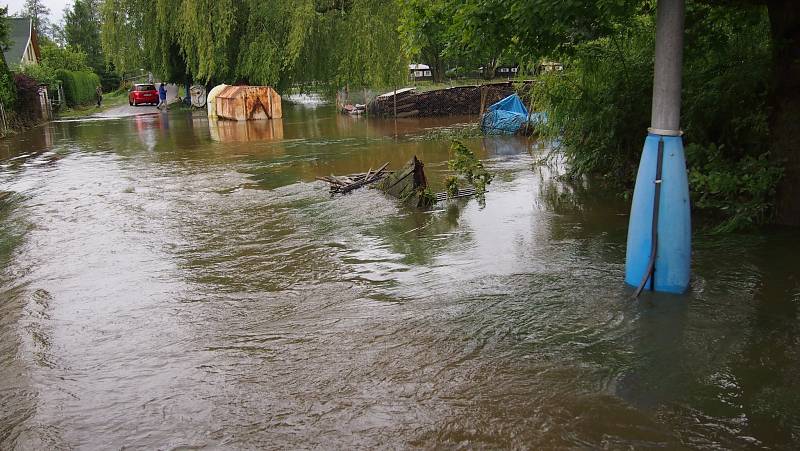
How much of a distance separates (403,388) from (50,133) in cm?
2783

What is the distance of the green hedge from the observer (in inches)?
1746

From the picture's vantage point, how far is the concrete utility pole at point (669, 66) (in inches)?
→ 230

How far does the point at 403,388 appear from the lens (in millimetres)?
4848

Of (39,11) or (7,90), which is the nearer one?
(7,90)

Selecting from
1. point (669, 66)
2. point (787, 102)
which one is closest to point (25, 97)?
point (787, 102)


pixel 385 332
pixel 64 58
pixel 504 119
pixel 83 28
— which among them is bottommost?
pixel 385 332

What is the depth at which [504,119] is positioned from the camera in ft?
76.4

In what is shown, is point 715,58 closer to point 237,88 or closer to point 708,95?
point 708,95

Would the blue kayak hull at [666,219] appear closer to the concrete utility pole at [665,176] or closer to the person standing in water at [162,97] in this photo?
the concrete utility pole at [665,176]

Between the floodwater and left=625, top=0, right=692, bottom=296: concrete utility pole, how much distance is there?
40 cm

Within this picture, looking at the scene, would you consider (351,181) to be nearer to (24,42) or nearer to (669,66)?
(669,66)

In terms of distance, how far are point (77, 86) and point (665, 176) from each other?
157 feet

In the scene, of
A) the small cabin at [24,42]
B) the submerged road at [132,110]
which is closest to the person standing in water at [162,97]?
the submerged road at [132,110]

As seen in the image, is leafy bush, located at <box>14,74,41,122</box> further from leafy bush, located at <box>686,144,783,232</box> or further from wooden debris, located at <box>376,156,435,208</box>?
leafy bush, located at <box>686,144,783,232</box>
